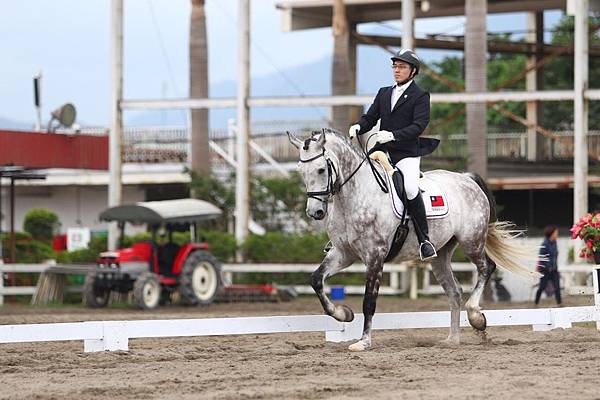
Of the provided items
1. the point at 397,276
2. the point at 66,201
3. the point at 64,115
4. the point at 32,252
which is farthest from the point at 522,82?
the point at 32,252

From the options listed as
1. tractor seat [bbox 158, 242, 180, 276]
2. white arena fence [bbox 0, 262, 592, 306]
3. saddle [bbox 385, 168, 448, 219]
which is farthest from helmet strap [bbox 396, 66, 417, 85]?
white arena fence [bbox 0, 262, 592, 306]

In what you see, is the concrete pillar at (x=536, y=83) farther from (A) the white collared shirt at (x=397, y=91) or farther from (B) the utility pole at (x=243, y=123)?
(A) the white collared shirt at (x=397, y=91)

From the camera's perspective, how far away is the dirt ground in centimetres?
992

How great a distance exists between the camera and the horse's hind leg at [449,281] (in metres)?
14.7

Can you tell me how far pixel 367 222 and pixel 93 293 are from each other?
1397 cm

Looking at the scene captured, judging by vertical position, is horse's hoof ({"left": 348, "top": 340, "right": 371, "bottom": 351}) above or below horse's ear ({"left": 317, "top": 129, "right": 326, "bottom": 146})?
below

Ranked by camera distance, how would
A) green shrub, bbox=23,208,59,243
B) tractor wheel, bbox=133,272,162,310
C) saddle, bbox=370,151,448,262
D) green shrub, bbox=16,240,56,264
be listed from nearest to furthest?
saddle, bbox=370,151,448,262 → tractor wheel, bbox=133,272,162,310 → green shrub, bbox=16,240,56,264 → green shrub, bbox=23,208,59,243

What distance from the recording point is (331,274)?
13.8 metres

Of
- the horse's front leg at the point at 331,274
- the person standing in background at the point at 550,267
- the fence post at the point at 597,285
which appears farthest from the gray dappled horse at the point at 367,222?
the person standing in background at the point at 550,267

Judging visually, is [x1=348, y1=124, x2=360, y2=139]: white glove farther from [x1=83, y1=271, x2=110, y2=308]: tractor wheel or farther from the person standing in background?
[x1=83, y1=271, x2=110, y2=308]: tractor wheel

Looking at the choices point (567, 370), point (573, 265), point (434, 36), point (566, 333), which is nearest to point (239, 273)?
point (573, 265)

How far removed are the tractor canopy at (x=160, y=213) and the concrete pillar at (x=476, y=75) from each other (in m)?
7.93

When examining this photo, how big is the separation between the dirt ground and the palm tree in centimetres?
2017

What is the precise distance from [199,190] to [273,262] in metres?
4.36
